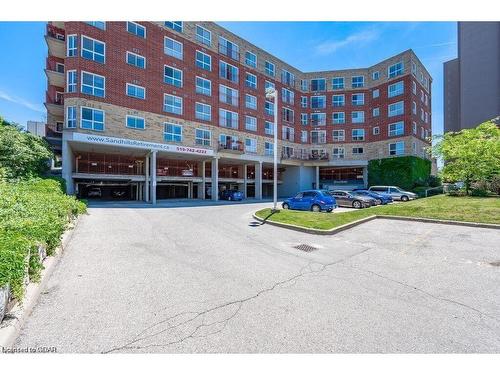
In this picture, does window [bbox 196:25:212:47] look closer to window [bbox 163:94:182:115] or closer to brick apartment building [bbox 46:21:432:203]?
brick apartment building [bbox 46:21:432:203]

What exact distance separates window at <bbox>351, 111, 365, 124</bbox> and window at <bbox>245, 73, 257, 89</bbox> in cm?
1824

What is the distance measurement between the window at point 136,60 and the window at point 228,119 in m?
9.94

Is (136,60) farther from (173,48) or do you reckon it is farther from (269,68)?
(269,68)

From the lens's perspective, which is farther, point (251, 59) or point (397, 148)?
point (397, 148)

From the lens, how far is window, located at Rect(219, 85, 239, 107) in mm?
32156

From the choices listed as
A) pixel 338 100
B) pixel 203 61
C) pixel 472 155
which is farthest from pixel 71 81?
pixel 338 100

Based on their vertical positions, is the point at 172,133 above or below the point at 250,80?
below

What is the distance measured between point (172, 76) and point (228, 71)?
838 cm

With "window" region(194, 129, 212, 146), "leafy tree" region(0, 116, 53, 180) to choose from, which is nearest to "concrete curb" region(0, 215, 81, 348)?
"leafy tree" region(0, 116, 53, 180)

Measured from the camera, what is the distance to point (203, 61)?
99.4ft

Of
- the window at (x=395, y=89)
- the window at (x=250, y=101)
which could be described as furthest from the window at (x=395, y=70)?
the window at (x=250, y=101)

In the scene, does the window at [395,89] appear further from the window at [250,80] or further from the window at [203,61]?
the window at [203,61]

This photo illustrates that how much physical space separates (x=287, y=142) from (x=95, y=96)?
27.3 m

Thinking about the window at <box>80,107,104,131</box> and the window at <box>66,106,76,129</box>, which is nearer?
the window at <box>66,106,76,129</box>
